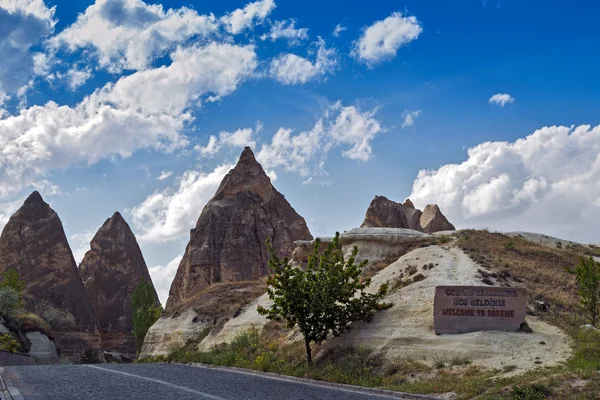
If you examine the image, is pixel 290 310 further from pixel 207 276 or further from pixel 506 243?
pixel 207 276

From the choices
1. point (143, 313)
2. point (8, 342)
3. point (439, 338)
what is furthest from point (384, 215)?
point (439, 338)

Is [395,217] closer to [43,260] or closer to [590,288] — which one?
[590,288]

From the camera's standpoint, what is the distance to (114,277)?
5044 inches

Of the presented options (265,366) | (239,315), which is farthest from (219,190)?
(265,366)

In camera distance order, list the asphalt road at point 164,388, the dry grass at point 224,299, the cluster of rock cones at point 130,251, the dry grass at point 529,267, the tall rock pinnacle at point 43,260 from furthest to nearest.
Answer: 1. the tall rock pinnacle at point 43,260
2. the cluster of rock cones at point 130,251
3. the dry grass at point 224,299
4. the dry grass at point 529,267
5. the asphalt road at point 164,388

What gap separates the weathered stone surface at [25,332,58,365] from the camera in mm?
62431

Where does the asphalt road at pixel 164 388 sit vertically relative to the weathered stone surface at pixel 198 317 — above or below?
below

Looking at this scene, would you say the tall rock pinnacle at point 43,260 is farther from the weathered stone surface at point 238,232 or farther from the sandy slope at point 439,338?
the sandy slope at point 439,338

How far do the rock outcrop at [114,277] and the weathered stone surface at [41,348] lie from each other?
4961 centimetres

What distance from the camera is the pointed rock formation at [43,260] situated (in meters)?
109

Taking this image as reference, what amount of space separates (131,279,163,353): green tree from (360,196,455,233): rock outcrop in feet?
97.8

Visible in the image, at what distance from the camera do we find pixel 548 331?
2292 centimetres

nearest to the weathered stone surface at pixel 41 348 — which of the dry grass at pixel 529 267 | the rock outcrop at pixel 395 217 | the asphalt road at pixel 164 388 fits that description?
the rock outcrop at pixel 395 217

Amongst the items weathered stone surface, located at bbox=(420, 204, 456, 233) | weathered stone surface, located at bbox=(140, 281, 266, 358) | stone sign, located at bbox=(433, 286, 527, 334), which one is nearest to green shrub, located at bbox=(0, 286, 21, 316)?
weathered stone surface, located at bbox=(140, 281, 266, 358)
